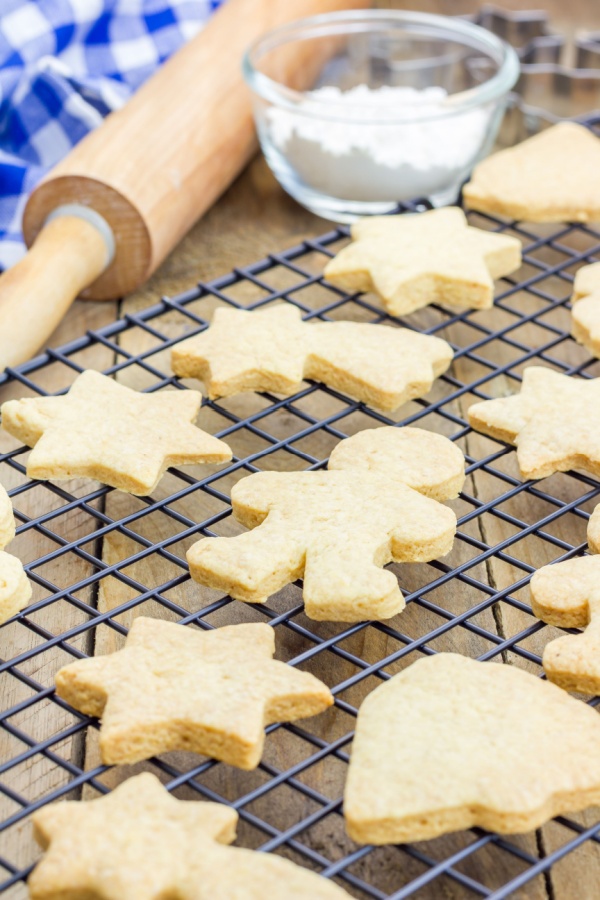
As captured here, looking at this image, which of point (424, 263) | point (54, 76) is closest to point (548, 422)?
point (424, 263)

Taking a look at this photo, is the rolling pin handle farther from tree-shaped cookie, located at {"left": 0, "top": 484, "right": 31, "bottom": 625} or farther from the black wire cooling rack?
tree-shaped cookie, located at {"left": 0, "top": 484, "right": 31, "bottom": 625}

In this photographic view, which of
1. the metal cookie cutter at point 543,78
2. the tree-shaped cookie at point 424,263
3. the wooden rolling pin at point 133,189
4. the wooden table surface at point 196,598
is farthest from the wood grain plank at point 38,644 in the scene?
the metal cookie cutter at point 543,78

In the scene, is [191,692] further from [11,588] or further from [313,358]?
[313,358]

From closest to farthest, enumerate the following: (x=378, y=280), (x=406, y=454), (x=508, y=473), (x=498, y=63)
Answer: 1. (x=406, y=454)
2. (x=508, y=473)
3. (x=378, y=280)
4. (x=498, y=63)

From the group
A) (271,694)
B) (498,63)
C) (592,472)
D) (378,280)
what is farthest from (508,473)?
(498,63)

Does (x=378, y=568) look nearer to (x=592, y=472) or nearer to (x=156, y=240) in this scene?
(x=592, y=472)

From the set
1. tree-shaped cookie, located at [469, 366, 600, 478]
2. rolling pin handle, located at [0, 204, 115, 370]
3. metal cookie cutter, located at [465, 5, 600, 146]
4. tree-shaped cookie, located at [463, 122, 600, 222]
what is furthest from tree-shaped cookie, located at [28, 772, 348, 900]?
metal cookie cutter, located at [465, 5, 600, 146]

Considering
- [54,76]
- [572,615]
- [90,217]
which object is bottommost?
[572,615]
